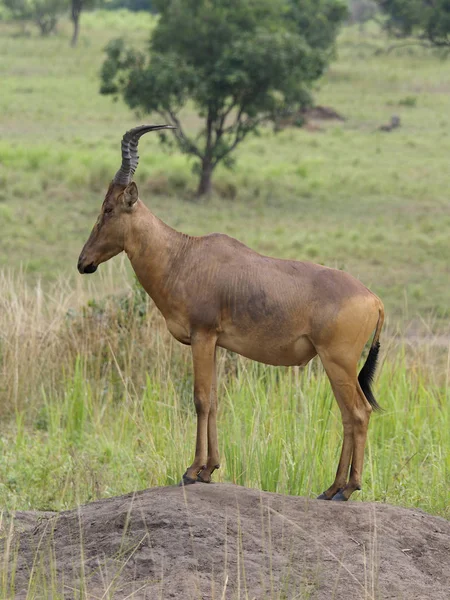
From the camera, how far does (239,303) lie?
4.91 meters

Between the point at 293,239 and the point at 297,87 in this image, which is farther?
the point at 297,87

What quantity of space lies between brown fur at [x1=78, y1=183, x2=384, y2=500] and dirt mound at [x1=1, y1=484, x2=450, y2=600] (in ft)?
0.78

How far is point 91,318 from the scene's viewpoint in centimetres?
916

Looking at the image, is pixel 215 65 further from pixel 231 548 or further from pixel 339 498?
pixel 231 548

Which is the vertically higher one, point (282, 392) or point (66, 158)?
point (282, 392)

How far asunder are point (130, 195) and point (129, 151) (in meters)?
0.21

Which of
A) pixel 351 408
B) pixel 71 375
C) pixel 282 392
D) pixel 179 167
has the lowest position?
pixel 179 167

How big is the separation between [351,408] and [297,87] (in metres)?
18.9

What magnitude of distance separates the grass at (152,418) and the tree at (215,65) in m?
12.9

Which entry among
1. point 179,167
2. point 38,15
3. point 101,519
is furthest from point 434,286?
point 38,15

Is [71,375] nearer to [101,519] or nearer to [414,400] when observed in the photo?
[414,400]

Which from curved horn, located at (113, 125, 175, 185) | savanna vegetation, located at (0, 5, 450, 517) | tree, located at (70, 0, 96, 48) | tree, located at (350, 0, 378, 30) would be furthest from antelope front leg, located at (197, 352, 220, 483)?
tree, located at (350, 0, 378, 30)

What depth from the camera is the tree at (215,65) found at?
2244 centimetres

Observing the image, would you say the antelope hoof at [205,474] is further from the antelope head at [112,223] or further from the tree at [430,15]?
the tree at [430,15]
